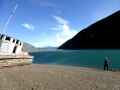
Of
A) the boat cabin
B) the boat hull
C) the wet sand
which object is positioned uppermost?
the boat cabin

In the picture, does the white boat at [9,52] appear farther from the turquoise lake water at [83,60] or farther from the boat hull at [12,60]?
the turquoise lake water at [83,60]

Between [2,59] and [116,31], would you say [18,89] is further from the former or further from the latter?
[116,31]

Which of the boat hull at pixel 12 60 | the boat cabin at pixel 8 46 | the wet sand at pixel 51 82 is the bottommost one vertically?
the wet sand at pixel 51 82

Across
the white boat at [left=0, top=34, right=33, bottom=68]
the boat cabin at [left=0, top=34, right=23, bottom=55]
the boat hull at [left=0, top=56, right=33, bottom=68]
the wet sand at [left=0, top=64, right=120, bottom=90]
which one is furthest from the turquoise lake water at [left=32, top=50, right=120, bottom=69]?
the wet sand at [left=0, top=64, right=120, bottom=90]

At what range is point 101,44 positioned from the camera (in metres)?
198

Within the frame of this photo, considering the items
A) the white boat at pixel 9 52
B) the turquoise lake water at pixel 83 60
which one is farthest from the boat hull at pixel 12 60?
the turquoise lake water at pixel 83 60

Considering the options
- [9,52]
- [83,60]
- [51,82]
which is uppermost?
[9,52]

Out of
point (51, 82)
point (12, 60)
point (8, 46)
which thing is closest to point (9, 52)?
point (8, 46)

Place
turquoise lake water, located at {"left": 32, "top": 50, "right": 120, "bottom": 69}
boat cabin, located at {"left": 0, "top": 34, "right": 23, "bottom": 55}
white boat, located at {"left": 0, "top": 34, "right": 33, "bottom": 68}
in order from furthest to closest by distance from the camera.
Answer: turquoise lake water, located at {"left": 32, "top": 50, "right": 120, "bottom": 69}
boat cabin, located at {"left": 0, "top": 34, "right": 23, "bottom": 55}
white boat, located at {"left": 0, "top": 34, "right": 33, "bottom": 68}

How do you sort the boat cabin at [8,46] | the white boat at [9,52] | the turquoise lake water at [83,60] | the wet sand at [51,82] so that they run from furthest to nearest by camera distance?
the turquoise lake water at [83,60], the boat cabin at [8,46], the white boat at [9,52], the wet sand at [51,82]

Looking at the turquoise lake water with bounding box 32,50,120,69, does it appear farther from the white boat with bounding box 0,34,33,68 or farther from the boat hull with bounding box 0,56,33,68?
the white boat with bounding box 0,34,33,68

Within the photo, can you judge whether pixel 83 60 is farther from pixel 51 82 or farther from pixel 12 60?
pixel 51 82

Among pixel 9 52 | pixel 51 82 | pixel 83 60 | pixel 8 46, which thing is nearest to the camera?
pixel 51 82

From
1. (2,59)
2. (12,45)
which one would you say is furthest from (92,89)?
(12,45)
